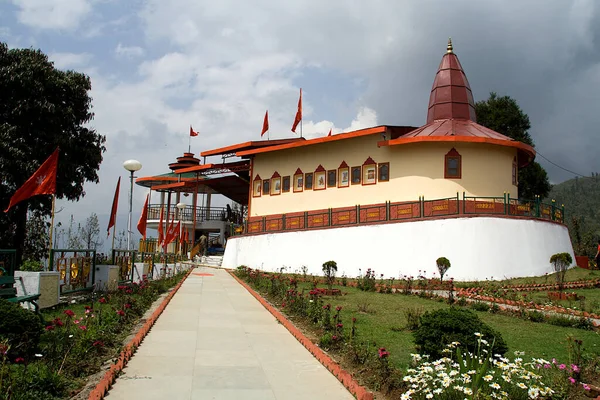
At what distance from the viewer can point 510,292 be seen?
53.1 ft

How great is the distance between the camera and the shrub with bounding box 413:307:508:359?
21.1ft

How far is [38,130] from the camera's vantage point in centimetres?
2112

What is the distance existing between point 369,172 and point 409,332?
59.7ft

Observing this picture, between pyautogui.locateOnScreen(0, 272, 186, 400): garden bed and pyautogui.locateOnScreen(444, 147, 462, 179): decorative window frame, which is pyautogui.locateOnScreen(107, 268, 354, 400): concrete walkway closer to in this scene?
pyautogui.locateOnScreen(0, 272, 186, 400): garden bed

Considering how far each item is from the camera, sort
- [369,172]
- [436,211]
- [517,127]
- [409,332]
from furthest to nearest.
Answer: [517,127], [369,172], [436,211], [409,332]

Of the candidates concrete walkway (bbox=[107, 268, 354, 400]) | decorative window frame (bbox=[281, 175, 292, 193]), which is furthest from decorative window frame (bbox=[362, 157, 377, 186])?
concrete walkway (bbox=[107, 268, 354, 400])

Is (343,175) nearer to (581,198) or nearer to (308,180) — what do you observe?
(308,180)

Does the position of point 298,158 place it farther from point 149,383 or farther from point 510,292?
point 149,383

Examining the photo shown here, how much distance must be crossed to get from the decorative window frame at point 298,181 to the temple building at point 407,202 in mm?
67

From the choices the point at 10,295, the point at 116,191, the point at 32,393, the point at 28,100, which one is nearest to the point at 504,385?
the point at 32,393

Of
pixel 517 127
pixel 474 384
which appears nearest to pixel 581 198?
pixel 517 127

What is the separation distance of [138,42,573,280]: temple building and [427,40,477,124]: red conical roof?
0.19 feet

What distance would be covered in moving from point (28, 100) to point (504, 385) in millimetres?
21022

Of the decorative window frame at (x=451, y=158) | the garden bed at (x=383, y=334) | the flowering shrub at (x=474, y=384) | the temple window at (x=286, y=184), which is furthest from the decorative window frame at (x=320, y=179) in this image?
the flowering shrub at (x=474, y=384)
